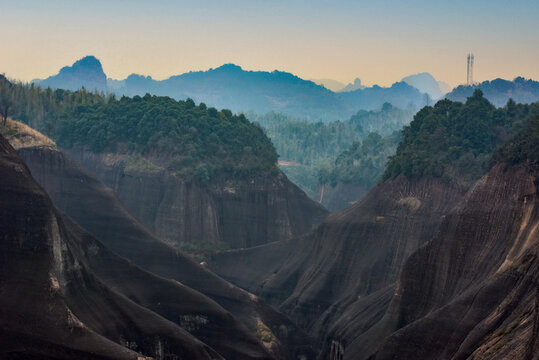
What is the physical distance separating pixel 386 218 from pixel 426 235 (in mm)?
5667

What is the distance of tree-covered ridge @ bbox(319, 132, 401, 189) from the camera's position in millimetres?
148125

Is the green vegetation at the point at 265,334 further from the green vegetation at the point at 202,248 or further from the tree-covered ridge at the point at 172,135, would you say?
the tree-covered ridge at the point at 172,135

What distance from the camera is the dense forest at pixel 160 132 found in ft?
343

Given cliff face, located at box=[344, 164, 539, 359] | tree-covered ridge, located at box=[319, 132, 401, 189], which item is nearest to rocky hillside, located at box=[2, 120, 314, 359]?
cliff face, located at box=[344, 164, 539, 359]

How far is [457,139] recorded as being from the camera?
264ft

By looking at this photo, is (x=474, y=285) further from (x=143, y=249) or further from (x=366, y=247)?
(x=143, y=249)

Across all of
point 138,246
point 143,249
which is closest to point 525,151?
point 143,249

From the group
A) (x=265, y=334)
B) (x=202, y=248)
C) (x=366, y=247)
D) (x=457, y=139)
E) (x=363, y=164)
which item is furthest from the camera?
(x=363, y=164)

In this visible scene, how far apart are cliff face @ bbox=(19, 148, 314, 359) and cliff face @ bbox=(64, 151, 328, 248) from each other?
66.0 feet

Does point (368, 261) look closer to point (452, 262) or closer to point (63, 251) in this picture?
point (452, 262)

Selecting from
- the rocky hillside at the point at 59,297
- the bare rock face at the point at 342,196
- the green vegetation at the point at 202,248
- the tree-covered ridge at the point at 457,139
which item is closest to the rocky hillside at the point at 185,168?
the green vegetation at the point at 202,248

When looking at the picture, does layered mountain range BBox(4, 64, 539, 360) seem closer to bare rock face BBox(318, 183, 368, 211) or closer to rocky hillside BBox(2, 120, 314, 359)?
rocky hillside BBox(2, 120, 314, 359)

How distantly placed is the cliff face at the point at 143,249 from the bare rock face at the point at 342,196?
74.2 meters

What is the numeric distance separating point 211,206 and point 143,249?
29583 millimetres
